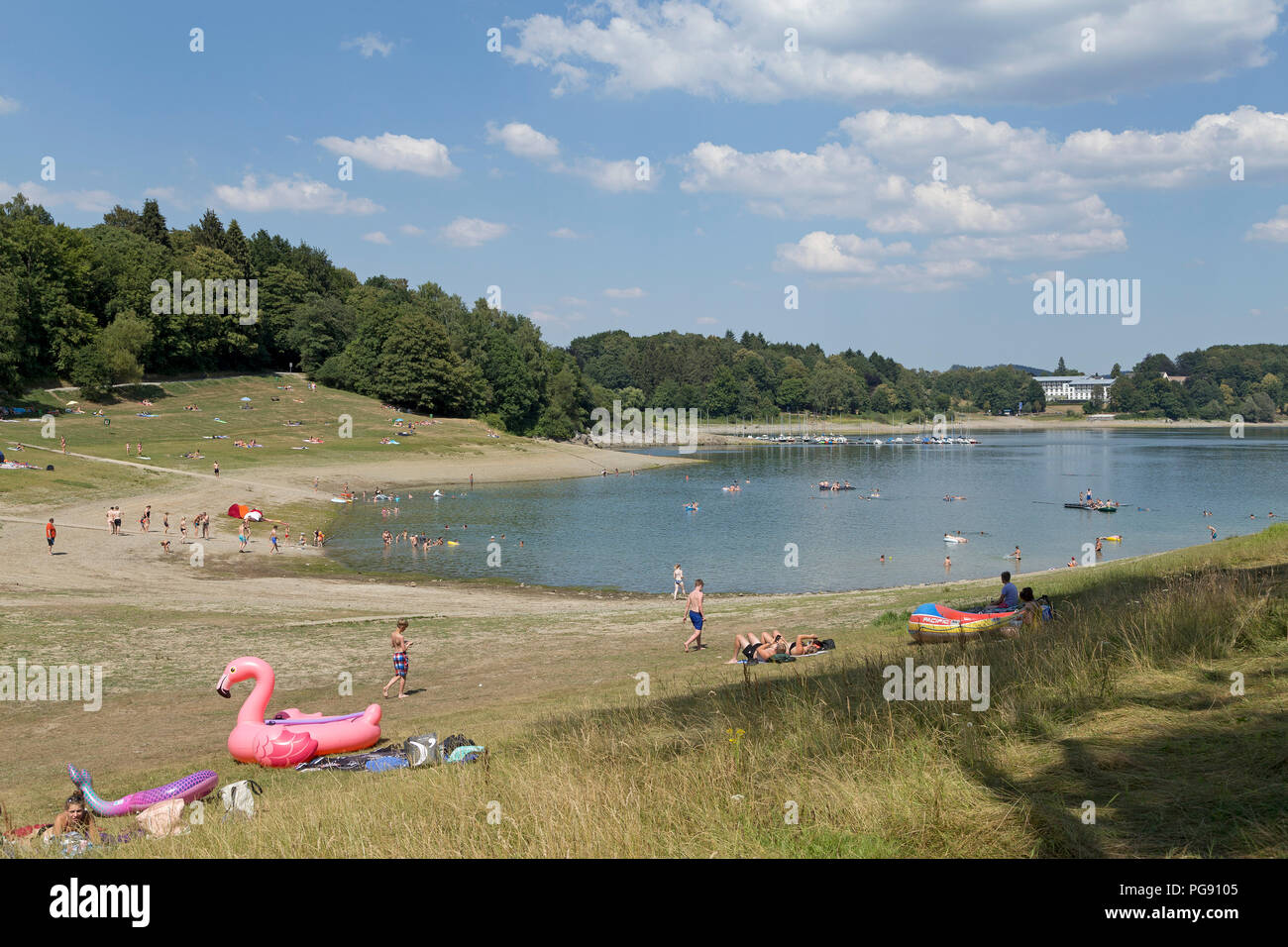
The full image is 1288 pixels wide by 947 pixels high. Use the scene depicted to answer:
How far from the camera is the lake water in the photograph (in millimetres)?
44562

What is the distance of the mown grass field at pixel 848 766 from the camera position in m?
5.67

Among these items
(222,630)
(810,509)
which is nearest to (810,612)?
(222,630)

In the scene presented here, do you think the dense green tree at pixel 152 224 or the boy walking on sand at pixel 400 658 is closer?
the boy walking on sand at pixel 400 658

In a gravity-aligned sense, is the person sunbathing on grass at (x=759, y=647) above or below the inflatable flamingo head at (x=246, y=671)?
below

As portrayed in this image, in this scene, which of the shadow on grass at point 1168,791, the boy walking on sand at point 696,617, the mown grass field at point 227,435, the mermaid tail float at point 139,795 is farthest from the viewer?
the mown grass field at point 227,435

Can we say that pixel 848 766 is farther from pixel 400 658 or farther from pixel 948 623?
pixel 400 658

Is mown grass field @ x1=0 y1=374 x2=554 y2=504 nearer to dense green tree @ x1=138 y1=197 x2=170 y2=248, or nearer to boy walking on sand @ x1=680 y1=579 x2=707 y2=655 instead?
dense green tree @ x1=138 y1=197 x2=170 y2=248

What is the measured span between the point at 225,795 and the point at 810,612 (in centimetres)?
1996

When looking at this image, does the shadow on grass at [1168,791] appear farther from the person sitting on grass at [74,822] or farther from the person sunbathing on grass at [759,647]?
the person sunbathing on grass at [759,647]

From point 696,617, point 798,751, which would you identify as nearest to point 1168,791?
point 798,751

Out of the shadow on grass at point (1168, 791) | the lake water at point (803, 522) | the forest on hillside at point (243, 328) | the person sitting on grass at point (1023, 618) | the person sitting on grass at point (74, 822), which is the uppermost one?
the forest on hillside at point (243, 328)

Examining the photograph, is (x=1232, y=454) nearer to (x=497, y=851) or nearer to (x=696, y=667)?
(x=696, y=667)

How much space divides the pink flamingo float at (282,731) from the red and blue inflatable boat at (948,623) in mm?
10028

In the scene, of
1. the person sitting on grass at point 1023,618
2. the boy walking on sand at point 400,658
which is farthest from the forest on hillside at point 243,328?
the person sitting on grass at point 1023,618
